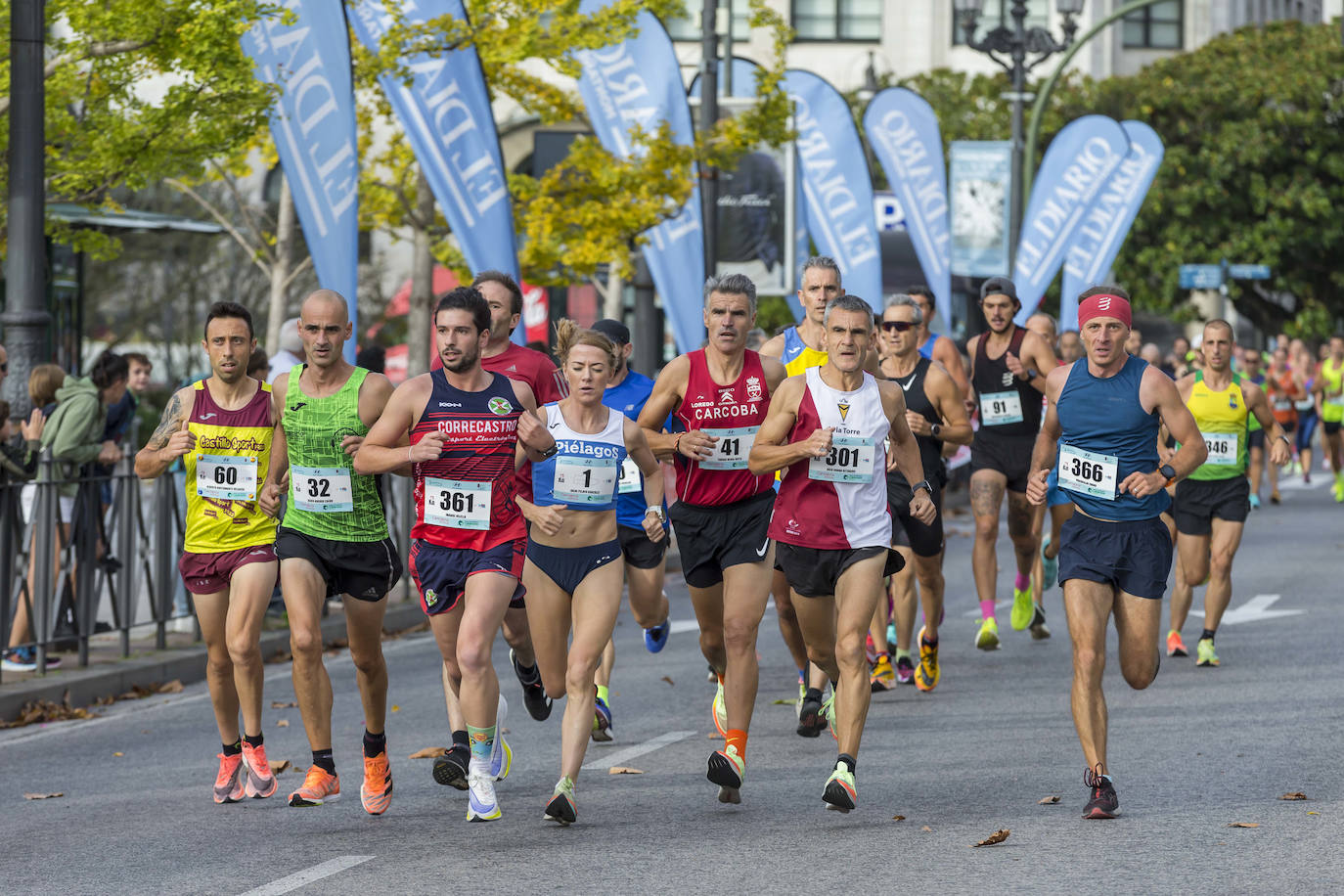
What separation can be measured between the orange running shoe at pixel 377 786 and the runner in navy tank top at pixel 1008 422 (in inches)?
214

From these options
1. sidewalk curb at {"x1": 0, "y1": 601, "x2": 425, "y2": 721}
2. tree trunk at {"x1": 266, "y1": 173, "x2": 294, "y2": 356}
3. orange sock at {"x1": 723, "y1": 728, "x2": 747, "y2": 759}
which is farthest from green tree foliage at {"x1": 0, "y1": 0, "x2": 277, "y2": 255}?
orange sock at {"x1": 723, "y1": 728, "x2": 747, "y2": 759}

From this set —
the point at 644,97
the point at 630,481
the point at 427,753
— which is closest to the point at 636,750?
the point at 427,753

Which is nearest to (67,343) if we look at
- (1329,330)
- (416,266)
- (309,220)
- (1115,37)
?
(416,266)

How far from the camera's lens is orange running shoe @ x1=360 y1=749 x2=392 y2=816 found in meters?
7.53

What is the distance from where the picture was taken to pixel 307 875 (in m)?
6.52

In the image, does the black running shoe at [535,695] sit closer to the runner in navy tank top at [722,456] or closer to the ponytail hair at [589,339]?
the runner in navy tank top at [722,456]

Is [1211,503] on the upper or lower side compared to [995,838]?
upper

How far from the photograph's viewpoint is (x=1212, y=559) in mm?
11906

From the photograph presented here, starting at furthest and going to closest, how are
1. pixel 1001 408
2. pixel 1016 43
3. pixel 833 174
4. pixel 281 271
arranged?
pixel 1016 43, pixel 833 174, pixel 281 271, pixel 1001 408

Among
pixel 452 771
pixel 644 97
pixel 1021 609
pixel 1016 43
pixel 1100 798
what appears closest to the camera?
pixel 1100 798

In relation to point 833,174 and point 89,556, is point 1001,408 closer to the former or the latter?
point 89,556

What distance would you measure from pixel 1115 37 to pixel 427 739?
4820 centimetres

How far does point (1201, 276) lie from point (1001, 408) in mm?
29373

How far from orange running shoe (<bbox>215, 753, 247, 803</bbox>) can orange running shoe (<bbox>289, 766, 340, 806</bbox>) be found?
0.33 meters
